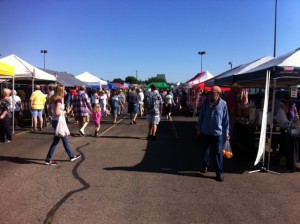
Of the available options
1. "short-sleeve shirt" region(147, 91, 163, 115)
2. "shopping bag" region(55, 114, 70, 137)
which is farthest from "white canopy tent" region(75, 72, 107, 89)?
"shopping bag" region(55, 114, 70, 137)

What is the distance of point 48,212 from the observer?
486 centimetres

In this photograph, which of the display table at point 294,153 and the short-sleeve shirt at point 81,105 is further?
the short-sleeve shirt at point 81,105

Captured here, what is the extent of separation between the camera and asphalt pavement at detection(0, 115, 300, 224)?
478 cm

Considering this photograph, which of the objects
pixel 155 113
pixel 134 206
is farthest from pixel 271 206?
pixel 155 113

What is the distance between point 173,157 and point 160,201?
11.6 ft

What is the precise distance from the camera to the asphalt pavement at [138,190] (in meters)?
4.78

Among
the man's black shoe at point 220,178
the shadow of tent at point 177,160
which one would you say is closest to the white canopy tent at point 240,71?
the shadow of tent at point 177,160

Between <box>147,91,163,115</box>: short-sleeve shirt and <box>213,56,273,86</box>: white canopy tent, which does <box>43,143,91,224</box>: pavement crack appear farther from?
<box>213,56,273,86</box>: white canopy tent

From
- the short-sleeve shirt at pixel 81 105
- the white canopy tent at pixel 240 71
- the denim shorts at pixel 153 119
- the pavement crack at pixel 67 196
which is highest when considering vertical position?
the white canopy tent at pixel 240 71

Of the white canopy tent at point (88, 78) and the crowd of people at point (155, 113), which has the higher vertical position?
the white canopy tent at point (88, 78)

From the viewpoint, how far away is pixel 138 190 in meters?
5.95

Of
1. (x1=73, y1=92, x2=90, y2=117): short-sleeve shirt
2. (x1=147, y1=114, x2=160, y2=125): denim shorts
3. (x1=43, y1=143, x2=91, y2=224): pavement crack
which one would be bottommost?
(x1=43, y1=143, x2=91, y2=224): pavement crack

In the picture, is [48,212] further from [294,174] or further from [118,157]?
[294,174]

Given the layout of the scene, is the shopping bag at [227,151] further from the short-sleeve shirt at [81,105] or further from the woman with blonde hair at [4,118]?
the woman with blonde hair at [4,118]
